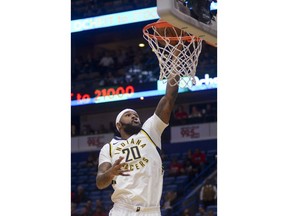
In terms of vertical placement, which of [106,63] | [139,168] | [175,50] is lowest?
[139,168]

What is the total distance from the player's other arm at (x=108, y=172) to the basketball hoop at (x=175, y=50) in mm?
690

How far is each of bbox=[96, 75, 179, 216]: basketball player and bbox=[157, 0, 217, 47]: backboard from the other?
98 cm

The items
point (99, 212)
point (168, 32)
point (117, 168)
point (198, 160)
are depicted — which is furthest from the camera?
point (198, 160)

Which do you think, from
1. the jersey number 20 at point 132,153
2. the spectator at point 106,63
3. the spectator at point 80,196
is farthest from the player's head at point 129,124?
the spectator at point 106,63

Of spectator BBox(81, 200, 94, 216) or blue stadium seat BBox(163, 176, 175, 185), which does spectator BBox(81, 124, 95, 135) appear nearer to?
blue stadium seat BBox(163, 176, 175, 185)

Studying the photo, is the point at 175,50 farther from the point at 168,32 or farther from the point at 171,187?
the point at 171,187

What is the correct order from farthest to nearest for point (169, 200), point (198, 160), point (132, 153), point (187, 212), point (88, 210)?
point (198, 160)
point (88, 210)
point (169, 200)
point (187, 212)
point (132, 153)

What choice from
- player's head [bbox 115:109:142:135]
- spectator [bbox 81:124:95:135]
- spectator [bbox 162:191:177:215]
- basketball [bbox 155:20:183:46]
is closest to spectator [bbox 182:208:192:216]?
spectator [bbox 162:191:177:215]

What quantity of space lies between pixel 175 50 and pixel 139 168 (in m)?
0.93

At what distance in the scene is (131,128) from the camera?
18.8 ft

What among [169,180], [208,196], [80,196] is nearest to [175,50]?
[208,196]

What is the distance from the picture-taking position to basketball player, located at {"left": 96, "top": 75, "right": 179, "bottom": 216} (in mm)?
5414
